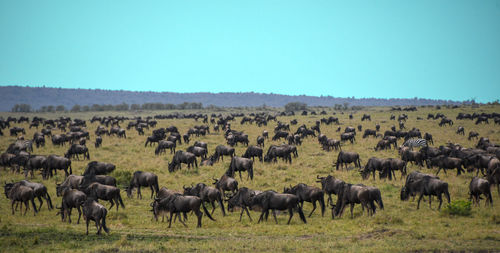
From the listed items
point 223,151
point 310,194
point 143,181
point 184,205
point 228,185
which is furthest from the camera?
point 223,151

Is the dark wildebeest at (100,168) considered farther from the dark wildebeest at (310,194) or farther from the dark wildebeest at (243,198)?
the dark wildebeest at (310,194)

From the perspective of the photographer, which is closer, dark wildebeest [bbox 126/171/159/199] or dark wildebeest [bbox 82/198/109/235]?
dark wildebeest [bbox 82/198/109/235]

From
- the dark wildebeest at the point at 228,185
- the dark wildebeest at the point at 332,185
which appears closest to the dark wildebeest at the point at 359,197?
the dark wildebeest at the point at 332,185

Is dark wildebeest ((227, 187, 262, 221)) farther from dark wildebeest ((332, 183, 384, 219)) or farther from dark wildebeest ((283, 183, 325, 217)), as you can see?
dark wildebeest ((332, 183, 384, 219))

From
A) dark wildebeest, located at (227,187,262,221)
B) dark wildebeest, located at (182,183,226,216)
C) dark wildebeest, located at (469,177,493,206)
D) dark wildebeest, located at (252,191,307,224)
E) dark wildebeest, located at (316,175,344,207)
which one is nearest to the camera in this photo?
dark wildebeest, located at (252,191,307,224)

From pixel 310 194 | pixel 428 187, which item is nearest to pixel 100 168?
pixel 310 194

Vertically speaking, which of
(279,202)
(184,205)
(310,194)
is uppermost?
(310,194)

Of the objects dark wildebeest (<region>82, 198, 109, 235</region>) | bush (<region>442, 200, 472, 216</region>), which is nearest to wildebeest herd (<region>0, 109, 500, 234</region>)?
dark wildebeest (<region>82, 198, 109, 235</region>)

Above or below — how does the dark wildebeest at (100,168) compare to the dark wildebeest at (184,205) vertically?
below

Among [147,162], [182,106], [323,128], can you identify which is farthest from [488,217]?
[182,106]

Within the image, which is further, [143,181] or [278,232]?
[143,181]

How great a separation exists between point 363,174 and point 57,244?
1850 centimetres

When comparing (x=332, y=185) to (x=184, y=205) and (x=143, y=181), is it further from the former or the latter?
(x=143, y=181)

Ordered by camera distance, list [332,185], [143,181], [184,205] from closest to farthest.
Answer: [184,205]
[332,185]
[143,181]
